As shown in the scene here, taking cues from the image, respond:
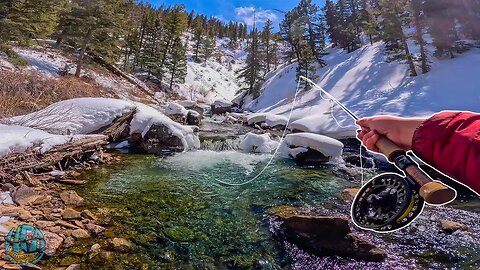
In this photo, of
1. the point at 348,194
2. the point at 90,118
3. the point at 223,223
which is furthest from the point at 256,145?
the point at 223,223

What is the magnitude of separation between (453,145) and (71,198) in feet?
23.2

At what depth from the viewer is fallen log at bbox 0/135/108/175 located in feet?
21.7

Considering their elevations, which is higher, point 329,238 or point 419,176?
point 419,176

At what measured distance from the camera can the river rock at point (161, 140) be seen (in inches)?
493

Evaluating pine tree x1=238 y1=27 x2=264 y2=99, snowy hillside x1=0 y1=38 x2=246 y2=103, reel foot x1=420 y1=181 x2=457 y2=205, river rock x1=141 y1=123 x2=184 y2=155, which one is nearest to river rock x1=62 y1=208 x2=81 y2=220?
reel foot x1=420 y1=181 x2=457 y2=205

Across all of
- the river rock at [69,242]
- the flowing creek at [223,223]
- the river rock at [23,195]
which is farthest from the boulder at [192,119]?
the river rock at [69,242]

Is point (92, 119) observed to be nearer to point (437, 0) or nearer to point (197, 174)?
point (197, 174)

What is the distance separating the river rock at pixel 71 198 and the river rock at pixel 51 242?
1418mm

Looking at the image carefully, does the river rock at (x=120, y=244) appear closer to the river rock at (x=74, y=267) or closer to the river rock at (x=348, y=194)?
the river rock at (x=74, y=267)

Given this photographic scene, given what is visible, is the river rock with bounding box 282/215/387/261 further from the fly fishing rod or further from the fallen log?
the fallen log

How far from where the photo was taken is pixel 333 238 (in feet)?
17.7

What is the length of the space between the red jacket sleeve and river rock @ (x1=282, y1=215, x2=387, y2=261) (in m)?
4.60

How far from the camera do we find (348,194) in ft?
27.3

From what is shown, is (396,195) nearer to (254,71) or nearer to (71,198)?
(71,198)
